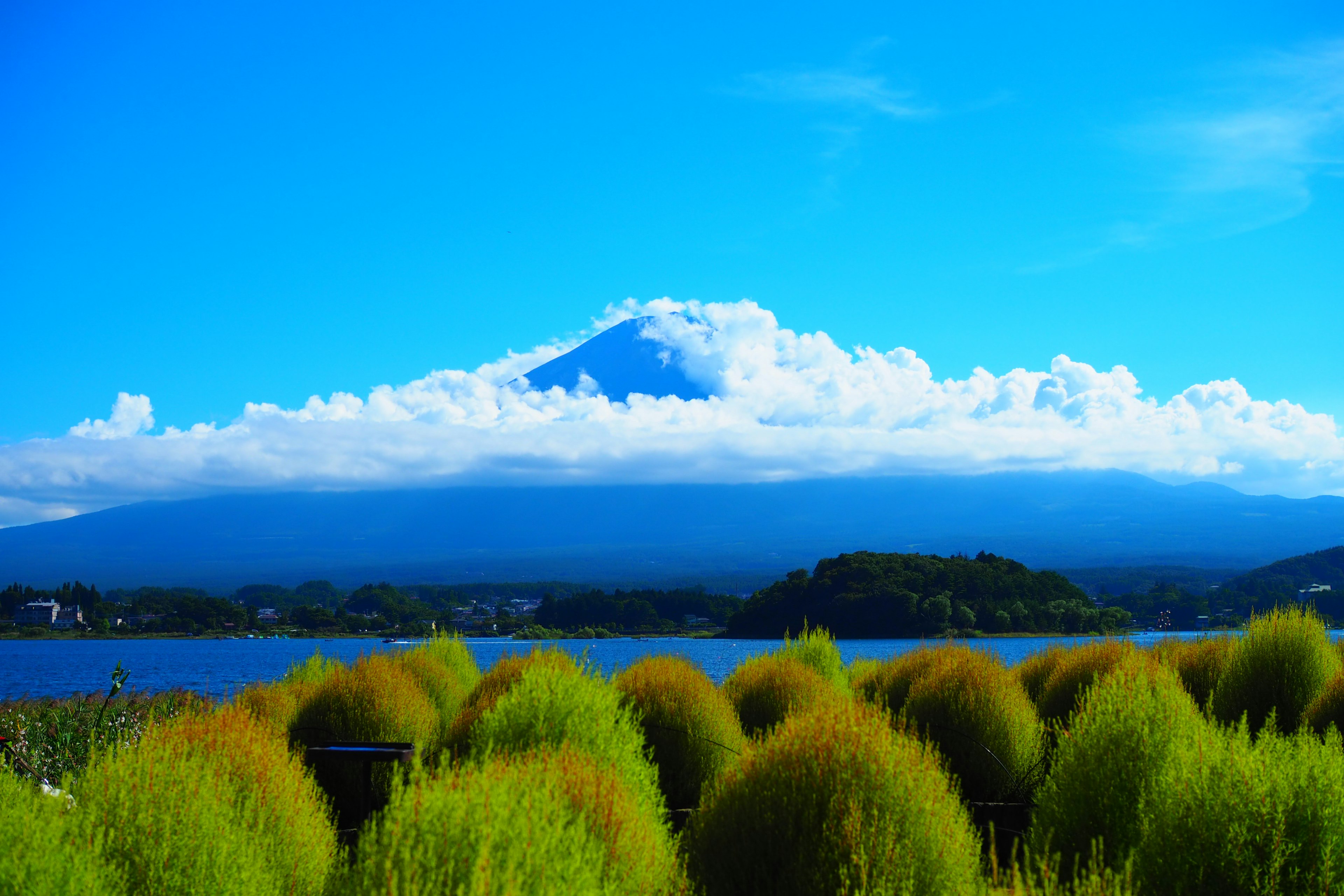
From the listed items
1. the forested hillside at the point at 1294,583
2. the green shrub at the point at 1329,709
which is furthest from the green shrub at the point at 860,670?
the forested hillside at the point at 1294,583

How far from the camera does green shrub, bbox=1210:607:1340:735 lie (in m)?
11.6

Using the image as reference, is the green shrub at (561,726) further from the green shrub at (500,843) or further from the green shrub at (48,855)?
the green shrub at (48,855)

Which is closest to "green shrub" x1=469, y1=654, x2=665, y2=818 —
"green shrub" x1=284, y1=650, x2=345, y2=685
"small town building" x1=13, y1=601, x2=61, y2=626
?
"green shrub" x1=284, y1=650, x2=345, y2=685

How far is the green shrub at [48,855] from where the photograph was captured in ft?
15.9

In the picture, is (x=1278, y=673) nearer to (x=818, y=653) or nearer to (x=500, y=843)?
(x=818, y=653)

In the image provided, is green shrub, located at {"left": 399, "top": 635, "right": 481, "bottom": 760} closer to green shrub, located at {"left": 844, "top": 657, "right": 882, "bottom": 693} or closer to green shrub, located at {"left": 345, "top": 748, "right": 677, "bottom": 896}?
green shrub, located at {"left": 844, "top": 657, "right": 882, "bottom": 693}

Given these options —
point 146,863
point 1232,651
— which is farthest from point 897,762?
point 1232,651

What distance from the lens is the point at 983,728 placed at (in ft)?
35.3

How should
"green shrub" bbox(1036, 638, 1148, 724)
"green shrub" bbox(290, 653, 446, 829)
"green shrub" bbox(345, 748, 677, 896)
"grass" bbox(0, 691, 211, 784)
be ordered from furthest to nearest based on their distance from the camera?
"green shrub" bbox(1036, 638, 1148, 724), "grass" bbox(0, 691, 211, 784), "green shrub" bbox(290, 653, 446, 829), "green shrub" bbox(345, 748, 677, 896)

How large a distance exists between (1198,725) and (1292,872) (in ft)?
6.32

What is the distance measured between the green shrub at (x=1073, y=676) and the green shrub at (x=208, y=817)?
846 cm

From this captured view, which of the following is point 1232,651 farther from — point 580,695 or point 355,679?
point 355,679

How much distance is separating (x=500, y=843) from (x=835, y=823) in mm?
2004

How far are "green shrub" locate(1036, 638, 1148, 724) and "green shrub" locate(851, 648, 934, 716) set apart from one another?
55.4 inches
